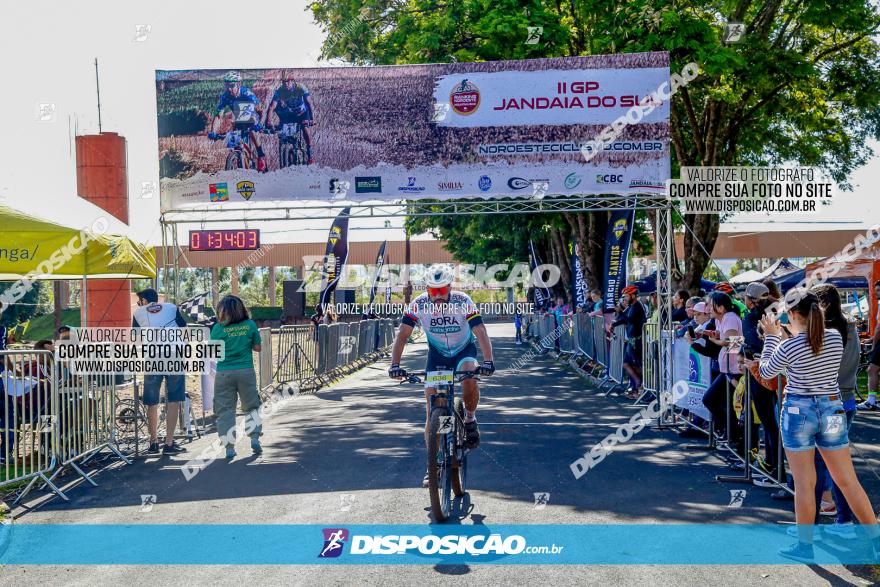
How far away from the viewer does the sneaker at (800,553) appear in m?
5.76

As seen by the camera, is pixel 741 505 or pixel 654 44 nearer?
pixel 741 505

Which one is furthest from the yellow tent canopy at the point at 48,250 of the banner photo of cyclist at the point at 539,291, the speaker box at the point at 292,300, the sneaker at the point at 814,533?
the speaker box at the point at 292,300

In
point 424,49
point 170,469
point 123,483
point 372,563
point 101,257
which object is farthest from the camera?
point 424,49

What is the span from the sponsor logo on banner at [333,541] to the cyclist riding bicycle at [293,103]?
28.1ft

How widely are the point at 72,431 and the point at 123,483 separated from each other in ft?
2.63

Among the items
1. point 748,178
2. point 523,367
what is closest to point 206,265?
point 523,367

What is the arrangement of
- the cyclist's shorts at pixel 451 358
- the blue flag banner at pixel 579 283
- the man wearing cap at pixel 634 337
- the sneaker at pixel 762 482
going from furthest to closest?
the blue flag banner at pixel 579 283 → the man wearing cap at pixel 634 337 → the sneaker at pixel 762 482 → the cyclist's shorts at pixel 451 358

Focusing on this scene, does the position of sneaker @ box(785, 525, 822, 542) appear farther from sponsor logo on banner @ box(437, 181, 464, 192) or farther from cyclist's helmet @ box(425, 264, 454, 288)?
sponsor logo on banner @ box(437, 181, 464, 192)

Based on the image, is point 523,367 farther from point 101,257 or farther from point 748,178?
point 101,257

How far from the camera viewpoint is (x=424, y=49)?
18984 millimetres

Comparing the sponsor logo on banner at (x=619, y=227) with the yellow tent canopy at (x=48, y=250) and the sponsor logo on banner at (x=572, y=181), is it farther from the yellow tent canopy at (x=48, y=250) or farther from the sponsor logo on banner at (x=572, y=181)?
the yellow tent canopy at (x=48, y=250)

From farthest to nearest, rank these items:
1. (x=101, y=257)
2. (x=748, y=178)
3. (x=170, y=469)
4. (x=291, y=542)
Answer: (x=748, y=178), (x=101, y=257), (x=170, y=469), (x=291, y=542)

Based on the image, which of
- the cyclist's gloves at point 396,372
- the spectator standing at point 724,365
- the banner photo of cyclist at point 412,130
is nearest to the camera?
the cyclist's gloves at point 396,372

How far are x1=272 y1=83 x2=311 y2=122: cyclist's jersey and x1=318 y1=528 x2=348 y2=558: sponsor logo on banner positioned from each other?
8.89m
